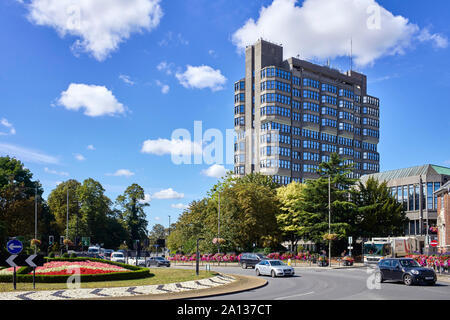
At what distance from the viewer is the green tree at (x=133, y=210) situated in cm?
10225

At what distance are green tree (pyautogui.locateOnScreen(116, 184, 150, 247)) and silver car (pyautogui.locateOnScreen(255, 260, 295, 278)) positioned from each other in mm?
69958

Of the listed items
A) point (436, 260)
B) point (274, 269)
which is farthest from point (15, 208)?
point (436, 260)

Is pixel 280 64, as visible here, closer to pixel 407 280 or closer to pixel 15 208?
pixel 15 208

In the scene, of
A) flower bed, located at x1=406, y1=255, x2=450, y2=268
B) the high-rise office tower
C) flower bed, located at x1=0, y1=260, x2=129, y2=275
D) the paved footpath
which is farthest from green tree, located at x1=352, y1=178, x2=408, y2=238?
the paved footpath

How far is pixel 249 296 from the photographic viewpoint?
20531 mm

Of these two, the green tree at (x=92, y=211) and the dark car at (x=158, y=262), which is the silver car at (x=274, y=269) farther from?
the green tree at (x=92, y=211)

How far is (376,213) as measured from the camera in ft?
227

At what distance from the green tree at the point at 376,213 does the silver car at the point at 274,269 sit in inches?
1402

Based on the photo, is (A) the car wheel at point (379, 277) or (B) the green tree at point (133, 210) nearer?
(A) the car wheel at point (379, 277)

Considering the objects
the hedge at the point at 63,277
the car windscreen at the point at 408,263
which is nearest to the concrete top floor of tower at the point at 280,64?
the car windscreen at the point at 408,263

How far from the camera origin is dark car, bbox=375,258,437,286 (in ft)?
84.6
